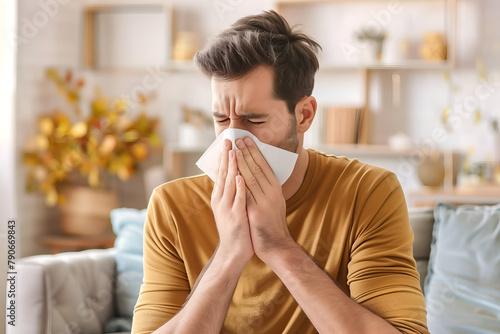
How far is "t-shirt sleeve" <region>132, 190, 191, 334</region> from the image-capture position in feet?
4.71

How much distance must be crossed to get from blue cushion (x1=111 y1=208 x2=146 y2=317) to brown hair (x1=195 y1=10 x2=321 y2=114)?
0.95 m

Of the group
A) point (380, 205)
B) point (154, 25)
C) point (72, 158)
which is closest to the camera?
point (380, 205)

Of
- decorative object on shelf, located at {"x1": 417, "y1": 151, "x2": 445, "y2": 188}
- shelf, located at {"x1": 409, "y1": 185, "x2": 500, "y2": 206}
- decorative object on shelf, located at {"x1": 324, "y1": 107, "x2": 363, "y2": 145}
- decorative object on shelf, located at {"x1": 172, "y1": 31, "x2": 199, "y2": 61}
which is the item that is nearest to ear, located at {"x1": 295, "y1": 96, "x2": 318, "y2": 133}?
shelf, located at {"x1": 409, "y1": 185, "x2": 500, "y2": 206}

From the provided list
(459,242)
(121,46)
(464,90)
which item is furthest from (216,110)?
(121,46)

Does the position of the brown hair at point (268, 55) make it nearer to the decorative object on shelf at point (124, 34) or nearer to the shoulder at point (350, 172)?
the shoulder at point (350, 172)

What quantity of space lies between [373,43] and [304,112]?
245 cm

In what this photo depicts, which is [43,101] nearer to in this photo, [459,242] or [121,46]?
[121,46]

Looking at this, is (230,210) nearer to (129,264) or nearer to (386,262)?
(386,262)

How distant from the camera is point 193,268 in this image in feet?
4.89

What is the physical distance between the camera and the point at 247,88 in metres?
1.47

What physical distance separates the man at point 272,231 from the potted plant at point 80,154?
2.47 m

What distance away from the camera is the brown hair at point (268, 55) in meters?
1.49

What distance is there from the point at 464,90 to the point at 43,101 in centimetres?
260

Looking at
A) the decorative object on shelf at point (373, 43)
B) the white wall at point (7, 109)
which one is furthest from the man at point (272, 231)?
the decorative object on shelf at point (373, 43)
